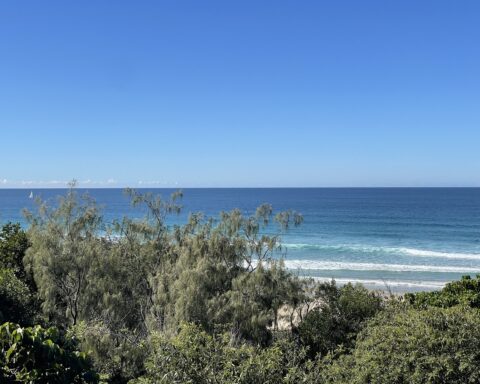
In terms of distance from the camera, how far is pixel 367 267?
3728cm

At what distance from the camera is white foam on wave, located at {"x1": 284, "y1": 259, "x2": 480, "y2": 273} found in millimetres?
35709

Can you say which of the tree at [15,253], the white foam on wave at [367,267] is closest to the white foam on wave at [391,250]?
the white foam on wave at [367,267]

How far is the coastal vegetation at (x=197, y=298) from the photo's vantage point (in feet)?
36.0

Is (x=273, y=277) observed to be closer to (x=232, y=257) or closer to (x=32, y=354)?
(x=232, y=257)

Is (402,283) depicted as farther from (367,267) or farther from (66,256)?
(66,256)

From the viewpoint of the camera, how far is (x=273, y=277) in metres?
16.5

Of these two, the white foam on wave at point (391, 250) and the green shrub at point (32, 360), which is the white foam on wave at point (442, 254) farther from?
the green shrub at point (32, 360)

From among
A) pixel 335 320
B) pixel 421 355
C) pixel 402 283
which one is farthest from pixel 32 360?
pixel 402 283

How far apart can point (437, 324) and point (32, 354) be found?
906cm

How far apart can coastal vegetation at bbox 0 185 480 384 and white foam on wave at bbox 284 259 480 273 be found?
54.6ft

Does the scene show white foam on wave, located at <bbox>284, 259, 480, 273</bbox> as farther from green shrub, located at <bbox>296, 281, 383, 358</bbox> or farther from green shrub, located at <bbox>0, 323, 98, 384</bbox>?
green shrub, located at <bbox>0, 323, 98, 384</bbox>

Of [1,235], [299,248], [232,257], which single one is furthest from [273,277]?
[299,248]

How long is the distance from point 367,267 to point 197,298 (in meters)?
24.9

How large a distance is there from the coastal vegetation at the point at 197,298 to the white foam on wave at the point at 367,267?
16.6 metres
